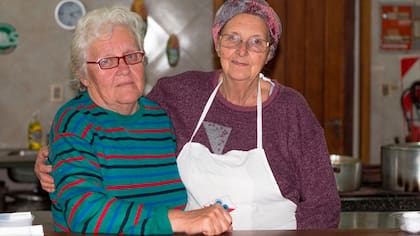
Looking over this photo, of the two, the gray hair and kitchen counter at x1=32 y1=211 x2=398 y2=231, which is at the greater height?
the gray hair

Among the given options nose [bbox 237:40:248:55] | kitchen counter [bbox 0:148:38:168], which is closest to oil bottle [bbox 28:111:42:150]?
kitchen counter [bbox 0:148:38:168]

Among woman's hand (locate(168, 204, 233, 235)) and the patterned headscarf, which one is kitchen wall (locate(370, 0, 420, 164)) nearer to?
the patterned headscarf

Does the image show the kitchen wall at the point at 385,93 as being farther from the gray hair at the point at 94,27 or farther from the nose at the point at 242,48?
the gray hair at the point at 94,27

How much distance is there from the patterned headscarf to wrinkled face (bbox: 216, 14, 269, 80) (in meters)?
0.02

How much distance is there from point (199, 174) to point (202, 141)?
0.39ft

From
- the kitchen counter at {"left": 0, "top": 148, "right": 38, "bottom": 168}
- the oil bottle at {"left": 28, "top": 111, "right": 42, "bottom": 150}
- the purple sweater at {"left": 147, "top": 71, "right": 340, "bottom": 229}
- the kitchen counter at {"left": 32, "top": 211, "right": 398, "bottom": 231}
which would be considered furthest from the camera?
the oil bottle at {"left": 28, "top": 111, "right": 42, "bottom": 150}

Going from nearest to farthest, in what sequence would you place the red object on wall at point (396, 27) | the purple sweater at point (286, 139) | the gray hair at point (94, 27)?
the gray hair at point (94, 27), the purple sweater at point (286, 139), the red object on wall at point (396, 27)

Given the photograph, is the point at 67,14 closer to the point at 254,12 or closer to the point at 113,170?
the point at 254,12

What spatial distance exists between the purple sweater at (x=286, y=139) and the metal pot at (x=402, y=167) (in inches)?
24.8

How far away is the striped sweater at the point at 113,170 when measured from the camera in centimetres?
197

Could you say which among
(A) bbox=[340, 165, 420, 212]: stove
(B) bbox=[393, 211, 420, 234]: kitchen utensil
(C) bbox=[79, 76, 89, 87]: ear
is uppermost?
(C) bbox=[79, 76, 89, 87]: ear

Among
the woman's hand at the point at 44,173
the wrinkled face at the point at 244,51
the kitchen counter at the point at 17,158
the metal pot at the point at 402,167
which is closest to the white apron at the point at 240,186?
the wrinkled face at the point at 244,51

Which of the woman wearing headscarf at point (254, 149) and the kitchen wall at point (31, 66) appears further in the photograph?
the kitchen wall at point (31, 66)

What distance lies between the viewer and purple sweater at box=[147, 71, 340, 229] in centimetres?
235
